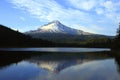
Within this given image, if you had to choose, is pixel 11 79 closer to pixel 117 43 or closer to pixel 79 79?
pixel 79 79

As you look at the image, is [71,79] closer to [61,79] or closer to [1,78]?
[61,79]

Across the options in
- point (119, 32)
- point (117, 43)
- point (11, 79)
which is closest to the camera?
A: point (11, 79)

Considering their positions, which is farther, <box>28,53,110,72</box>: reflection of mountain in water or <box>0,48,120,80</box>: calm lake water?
<box>28,53,110,72</box>: reflection of mountain in water

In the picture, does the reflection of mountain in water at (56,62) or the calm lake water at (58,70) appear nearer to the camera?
the calm lake water at (58,70)

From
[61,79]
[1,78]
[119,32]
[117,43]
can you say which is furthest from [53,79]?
[119,32]

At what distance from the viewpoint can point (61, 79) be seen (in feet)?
109

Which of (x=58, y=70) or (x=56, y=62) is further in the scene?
(x=56, y=62)

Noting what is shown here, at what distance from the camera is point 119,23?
145500mm

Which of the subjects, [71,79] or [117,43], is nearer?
[71,79]

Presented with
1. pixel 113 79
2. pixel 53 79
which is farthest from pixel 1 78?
pixel 113 79

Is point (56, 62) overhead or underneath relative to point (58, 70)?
overhead

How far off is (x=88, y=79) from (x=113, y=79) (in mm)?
3352

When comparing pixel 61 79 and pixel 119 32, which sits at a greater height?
pixel 119 32

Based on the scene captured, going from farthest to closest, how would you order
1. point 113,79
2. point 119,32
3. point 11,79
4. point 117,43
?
point 119,32, point 117,43, point 113,79, point 11,79
